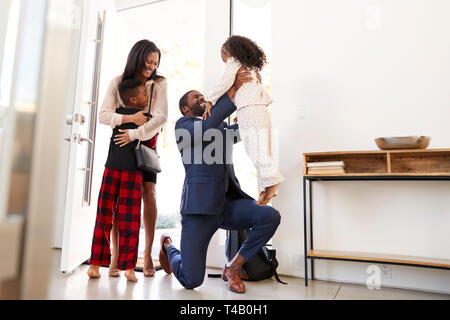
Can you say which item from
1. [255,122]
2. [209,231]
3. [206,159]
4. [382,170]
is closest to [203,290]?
[209,231]

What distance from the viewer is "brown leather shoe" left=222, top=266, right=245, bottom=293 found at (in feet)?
5.37

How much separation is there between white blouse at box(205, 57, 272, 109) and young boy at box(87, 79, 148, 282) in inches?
27.6

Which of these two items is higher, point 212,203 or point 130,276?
point 212,203

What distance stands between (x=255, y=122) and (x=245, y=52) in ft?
1.29

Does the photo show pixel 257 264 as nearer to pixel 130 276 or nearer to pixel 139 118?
pixel 130 276

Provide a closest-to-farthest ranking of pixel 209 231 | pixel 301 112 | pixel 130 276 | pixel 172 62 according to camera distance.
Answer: pixel 209 231, pixel 130 276, pixel 301 112, pixel 172 62

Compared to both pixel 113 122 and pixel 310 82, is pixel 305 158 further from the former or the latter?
pixel 113 122

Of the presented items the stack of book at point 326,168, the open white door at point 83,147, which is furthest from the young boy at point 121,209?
the stack of book at point 326,168

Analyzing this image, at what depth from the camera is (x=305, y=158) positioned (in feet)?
6.32

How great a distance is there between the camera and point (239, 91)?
5.07ft

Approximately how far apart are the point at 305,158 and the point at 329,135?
314mm

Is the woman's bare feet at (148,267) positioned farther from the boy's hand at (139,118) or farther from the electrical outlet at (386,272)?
the electrical outlet at (386,272)

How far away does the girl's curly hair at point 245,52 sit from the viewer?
5.16 ft

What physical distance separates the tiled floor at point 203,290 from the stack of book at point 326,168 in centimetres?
70
